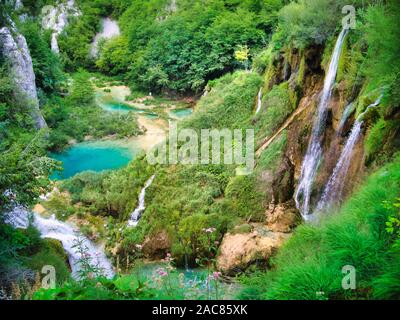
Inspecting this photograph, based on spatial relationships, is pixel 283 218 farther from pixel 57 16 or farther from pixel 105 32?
pixel 57 16

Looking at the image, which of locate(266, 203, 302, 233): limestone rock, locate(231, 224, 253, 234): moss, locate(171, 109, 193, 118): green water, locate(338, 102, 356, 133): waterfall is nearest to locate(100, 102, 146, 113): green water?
locate(171, 109, 193, 118): green water

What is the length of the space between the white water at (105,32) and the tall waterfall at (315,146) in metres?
27.1

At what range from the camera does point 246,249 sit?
10.4 metres

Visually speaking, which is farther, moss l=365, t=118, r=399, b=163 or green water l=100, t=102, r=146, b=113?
green water l=100, t=102, r=146, b=113

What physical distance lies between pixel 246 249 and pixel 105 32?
31408mm

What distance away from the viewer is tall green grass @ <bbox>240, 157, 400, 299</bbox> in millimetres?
4023

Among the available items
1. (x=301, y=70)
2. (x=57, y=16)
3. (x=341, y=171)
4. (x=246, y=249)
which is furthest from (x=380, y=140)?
(x=57, y=16)

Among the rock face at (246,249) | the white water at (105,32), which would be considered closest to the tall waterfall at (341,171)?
the rock face at (246,249)

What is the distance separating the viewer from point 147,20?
3434 centimetres

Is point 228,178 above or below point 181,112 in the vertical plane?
below

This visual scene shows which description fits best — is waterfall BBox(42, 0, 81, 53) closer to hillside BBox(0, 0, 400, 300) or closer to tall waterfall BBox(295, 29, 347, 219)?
hillside BBox(0, 0, 400, 300)

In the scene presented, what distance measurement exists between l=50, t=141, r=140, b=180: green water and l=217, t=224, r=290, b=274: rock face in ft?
29.7

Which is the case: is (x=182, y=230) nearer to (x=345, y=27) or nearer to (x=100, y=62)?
(x=345, y=27)

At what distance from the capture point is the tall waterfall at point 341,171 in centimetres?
878
